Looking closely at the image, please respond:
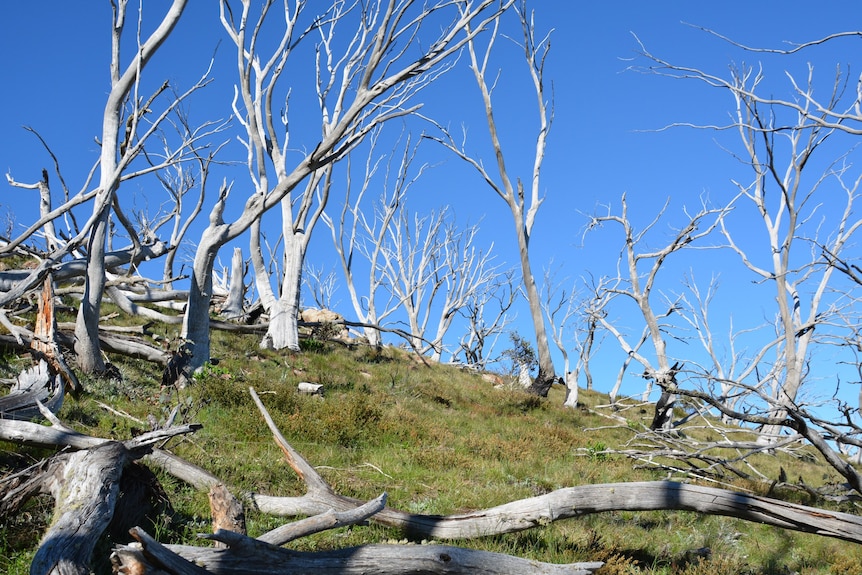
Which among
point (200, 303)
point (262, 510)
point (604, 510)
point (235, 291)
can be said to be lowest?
point (262, 510)

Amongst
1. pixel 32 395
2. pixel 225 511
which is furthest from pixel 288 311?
pixel 225 511

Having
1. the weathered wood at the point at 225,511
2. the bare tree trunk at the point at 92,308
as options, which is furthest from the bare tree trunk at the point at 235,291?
the weathered wood at the point at 225,511

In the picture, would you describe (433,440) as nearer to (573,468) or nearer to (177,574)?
(573,468)

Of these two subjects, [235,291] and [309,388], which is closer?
[309,388]

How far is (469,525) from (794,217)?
607 inches

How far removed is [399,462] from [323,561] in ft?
13.2

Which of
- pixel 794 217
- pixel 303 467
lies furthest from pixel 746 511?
pixel 794 217

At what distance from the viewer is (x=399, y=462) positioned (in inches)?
289

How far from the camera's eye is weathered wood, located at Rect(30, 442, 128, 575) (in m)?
3.10

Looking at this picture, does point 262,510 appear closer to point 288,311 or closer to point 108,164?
point 108,164

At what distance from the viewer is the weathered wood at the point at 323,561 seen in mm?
2859

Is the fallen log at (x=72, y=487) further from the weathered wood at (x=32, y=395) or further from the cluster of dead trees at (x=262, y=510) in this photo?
the weathered wood at (x=32, y=395)

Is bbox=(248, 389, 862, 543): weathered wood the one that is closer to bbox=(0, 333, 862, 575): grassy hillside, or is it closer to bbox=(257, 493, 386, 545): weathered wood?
bbox=(0, 333, 862, 575): grassy hillside

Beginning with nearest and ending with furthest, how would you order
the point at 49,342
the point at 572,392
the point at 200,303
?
the point at 49,342 < the point at 200,303 < the point at 572,392
